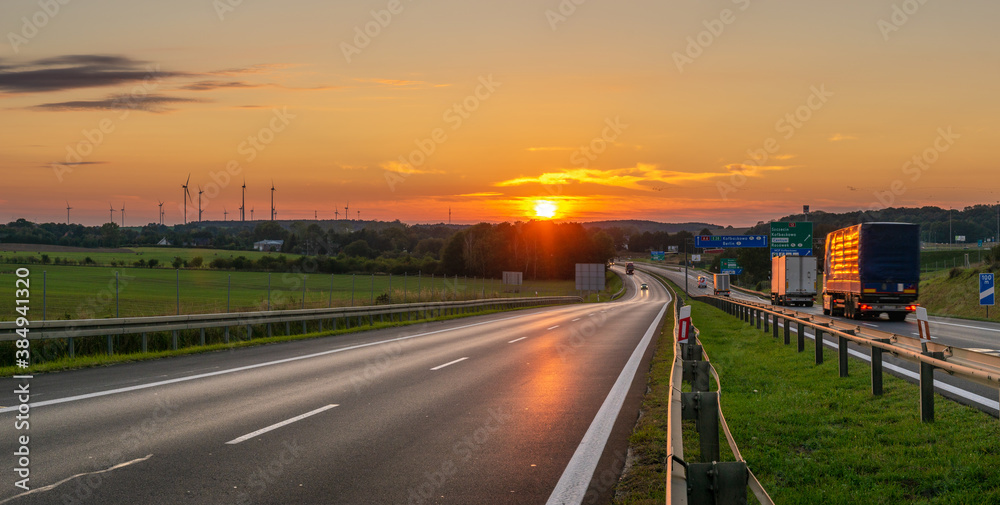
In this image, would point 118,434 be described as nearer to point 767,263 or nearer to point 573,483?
point 573,483

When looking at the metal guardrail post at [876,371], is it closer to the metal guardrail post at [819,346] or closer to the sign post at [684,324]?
the sign post at [684,324]

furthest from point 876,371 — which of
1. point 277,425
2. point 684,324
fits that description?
point 277,425

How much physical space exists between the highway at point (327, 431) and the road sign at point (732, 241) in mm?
65848

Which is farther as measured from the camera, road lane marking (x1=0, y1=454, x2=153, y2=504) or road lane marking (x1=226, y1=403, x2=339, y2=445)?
road lane marking (x1=226, y1=403, x2=339, y2=445)

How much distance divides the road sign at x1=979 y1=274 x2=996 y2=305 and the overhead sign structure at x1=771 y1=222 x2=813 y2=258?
29.6 m

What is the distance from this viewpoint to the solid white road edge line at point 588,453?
20.9 feet

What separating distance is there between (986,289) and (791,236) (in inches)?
1193

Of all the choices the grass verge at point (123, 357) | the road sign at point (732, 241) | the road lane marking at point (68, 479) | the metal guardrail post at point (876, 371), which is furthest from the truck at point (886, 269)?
the road sign at point (732, 241)

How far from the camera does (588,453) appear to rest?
7957mm

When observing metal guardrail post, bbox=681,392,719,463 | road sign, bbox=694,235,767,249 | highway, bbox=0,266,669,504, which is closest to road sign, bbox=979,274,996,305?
highway, bbox=0,266,669,504

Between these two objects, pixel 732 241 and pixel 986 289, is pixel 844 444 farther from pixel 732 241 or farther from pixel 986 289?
pixel 732 241

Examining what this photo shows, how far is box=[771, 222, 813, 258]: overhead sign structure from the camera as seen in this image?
6631 centimetres

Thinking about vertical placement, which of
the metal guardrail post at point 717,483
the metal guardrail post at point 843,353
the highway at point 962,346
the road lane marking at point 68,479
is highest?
the metal guardrail post at point 717,483

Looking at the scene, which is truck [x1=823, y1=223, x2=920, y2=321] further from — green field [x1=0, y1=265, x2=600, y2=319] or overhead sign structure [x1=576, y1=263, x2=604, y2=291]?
overhead sign structure [x1=576, y1=263, x2=604, y2=291]
